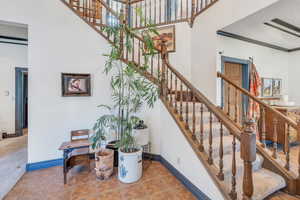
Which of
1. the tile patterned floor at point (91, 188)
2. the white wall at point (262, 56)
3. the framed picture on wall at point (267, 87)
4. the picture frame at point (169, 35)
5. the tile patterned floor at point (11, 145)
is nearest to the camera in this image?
the tile patterned floor at point (91, 188)

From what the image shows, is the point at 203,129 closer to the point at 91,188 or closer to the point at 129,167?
the point at 129,167

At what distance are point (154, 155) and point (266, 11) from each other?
3.11 meters

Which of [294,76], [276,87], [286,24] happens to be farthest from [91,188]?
[294,76]

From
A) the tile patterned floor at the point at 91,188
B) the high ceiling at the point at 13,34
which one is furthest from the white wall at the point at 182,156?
the high ceiling at the point at 13,34

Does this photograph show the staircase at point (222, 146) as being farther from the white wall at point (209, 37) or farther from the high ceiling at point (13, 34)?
the high ceiling at point (13, 34)

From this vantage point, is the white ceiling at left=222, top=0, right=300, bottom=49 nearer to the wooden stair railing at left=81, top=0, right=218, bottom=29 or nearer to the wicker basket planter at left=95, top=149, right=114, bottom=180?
the wooden stair railing at left=81, top=0, right=218, bottom=29

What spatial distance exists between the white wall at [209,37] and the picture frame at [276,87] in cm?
241

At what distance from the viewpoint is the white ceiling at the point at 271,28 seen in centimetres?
220

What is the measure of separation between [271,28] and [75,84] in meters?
4.20

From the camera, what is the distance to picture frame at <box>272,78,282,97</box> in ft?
13.9

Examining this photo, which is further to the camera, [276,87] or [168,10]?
[276,87]

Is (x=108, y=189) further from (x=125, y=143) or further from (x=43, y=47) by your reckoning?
(x=43, y=47)

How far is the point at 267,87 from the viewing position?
409cm

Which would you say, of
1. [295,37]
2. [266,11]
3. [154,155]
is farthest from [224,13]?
[154,155]
